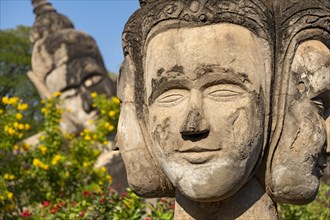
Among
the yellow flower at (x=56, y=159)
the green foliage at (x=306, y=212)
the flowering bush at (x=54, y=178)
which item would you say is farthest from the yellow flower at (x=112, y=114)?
the green foliage at (x=306, y=212)

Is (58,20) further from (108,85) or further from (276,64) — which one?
(276,64)

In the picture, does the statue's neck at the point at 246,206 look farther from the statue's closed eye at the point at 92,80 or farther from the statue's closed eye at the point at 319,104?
the statue's closed eye at the point at 92,80

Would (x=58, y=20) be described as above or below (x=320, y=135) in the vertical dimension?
above

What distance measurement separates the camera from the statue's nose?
245cm

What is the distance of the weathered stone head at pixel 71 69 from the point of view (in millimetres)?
12109

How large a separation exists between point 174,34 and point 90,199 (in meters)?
2.89

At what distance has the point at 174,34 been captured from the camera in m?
2.63

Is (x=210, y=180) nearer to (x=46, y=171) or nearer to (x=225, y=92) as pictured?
(x=225, y=92)

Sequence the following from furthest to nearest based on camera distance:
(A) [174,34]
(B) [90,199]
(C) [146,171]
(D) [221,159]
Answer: (B) [90,199]
(C) [146,171]
(A) [174,34]
(D) [221,159]

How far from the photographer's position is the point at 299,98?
260 centimetres

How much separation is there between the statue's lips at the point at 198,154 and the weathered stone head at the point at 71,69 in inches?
372

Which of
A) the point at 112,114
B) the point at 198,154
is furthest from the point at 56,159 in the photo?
the point at 198,154

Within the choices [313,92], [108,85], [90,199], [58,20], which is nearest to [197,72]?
[313,92]

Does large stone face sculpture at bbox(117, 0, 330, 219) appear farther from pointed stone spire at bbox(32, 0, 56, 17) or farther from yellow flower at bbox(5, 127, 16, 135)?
pointed stone spire at bbox(32, 0, 56, 17)
